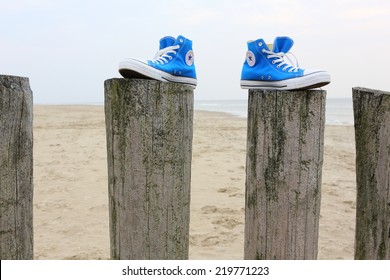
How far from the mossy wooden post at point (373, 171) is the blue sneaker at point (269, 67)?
9.5 inches

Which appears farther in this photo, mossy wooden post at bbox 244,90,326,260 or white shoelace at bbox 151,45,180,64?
white shoelace at bbox 151,45,180,64

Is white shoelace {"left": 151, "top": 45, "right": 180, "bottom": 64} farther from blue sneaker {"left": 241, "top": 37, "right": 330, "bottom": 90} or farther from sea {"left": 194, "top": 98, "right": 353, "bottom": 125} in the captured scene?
sea {"left": 194, "top": 98, "right": 353, "bottom": 125}

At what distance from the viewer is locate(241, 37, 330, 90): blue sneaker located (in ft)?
6.13

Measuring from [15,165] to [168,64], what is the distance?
77cm

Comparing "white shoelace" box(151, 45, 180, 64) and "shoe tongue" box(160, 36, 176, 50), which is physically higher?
"shoe tongue" box(160, 36, 176, 50)

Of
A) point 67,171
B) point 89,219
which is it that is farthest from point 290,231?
point 67,171

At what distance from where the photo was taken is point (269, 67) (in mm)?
1938

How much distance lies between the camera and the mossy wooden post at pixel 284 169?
1.66m

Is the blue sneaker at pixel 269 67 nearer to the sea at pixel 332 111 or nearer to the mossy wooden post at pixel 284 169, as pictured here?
the mossy wooden post at pixel 284 169

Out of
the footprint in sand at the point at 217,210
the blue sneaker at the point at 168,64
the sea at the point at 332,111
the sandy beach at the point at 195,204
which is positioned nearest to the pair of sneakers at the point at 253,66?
the blue sneaker at the point at 168,64

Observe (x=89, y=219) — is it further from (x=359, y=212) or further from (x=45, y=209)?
(x=359, y=212)

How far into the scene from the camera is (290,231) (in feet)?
5.73

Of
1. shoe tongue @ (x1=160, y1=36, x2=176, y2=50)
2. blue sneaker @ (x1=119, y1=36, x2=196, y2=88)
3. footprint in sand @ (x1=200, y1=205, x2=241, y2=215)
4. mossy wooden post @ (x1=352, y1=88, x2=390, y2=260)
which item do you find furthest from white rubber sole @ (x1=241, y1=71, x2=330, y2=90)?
footprint in sand @ (x1=200, y1=205, x2=241, y2=215)

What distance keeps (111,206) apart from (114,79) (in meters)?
0.52
